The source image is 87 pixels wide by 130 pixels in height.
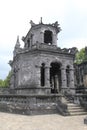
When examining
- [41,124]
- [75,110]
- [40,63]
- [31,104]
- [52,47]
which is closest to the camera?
[41,124]

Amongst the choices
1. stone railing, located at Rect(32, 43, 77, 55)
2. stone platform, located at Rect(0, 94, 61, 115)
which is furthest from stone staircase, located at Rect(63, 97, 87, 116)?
stone railing, located at Rect(32, 43, 77, 55)

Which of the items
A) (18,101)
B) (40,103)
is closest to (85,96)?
(40,103)

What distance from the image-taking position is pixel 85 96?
1532 cm

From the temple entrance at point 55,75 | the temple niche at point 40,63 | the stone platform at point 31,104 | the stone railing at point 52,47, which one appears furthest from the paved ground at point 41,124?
the temple entrance at point 55,75

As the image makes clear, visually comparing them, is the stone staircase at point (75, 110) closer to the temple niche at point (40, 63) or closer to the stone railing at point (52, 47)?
the temple niche at point (40, 63)

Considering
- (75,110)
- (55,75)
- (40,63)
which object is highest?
(40,63)

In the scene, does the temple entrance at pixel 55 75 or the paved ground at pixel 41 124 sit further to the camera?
the temple entrance at pixel 55 75

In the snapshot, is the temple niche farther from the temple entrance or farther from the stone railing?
the temple entrance

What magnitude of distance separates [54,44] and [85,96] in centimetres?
876

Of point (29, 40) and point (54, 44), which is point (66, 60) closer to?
point (54, 44)

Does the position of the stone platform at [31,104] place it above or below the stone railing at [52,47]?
below

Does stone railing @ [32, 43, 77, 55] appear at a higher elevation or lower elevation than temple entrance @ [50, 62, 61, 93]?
higher

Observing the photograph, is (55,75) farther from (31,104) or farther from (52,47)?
(31,104)

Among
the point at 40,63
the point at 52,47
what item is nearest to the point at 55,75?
the point at 52,47
